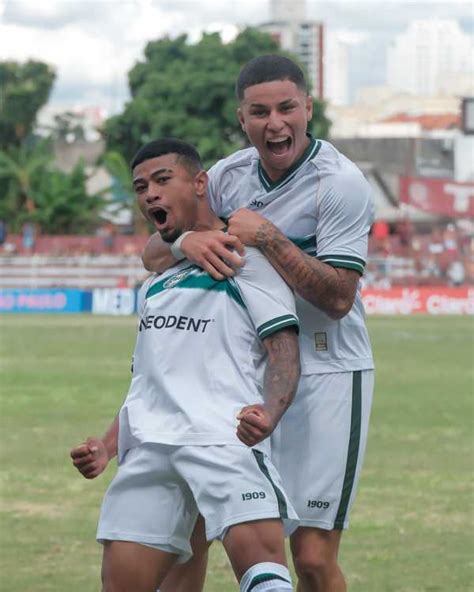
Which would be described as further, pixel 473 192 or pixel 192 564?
pixel 473 192

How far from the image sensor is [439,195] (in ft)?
231

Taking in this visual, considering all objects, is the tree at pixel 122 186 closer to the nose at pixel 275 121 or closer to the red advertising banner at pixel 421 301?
the red advertising banner at pixel 421 301

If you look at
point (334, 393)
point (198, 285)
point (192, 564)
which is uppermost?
point (198, 285)

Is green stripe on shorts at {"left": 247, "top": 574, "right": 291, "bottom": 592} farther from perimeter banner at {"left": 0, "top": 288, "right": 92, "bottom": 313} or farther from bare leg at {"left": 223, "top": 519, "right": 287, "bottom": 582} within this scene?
perimeter banner at {"left": 0, "top": 288, "right": 92, "bottom": 313}

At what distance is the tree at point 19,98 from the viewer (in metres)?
77.4

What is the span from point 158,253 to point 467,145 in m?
84.3

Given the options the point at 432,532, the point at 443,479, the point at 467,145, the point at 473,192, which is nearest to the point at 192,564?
the point at 432,532

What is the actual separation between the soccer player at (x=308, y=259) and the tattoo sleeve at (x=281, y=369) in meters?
0.28

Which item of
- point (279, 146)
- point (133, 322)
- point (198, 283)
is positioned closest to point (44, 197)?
point (133, 322)

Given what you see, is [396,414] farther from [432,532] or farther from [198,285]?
[198,285]

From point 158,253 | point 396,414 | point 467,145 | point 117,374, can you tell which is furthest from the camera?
point 467,145

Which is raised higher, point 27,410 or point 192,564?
point 192,564

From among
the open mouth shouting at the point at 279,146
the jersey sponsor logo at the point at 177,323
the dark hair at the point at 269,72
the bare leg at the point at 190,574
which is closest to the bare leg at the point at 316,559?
the bare leg at the point at 190,574

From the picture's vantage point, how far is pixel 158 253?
5750 millimetres
